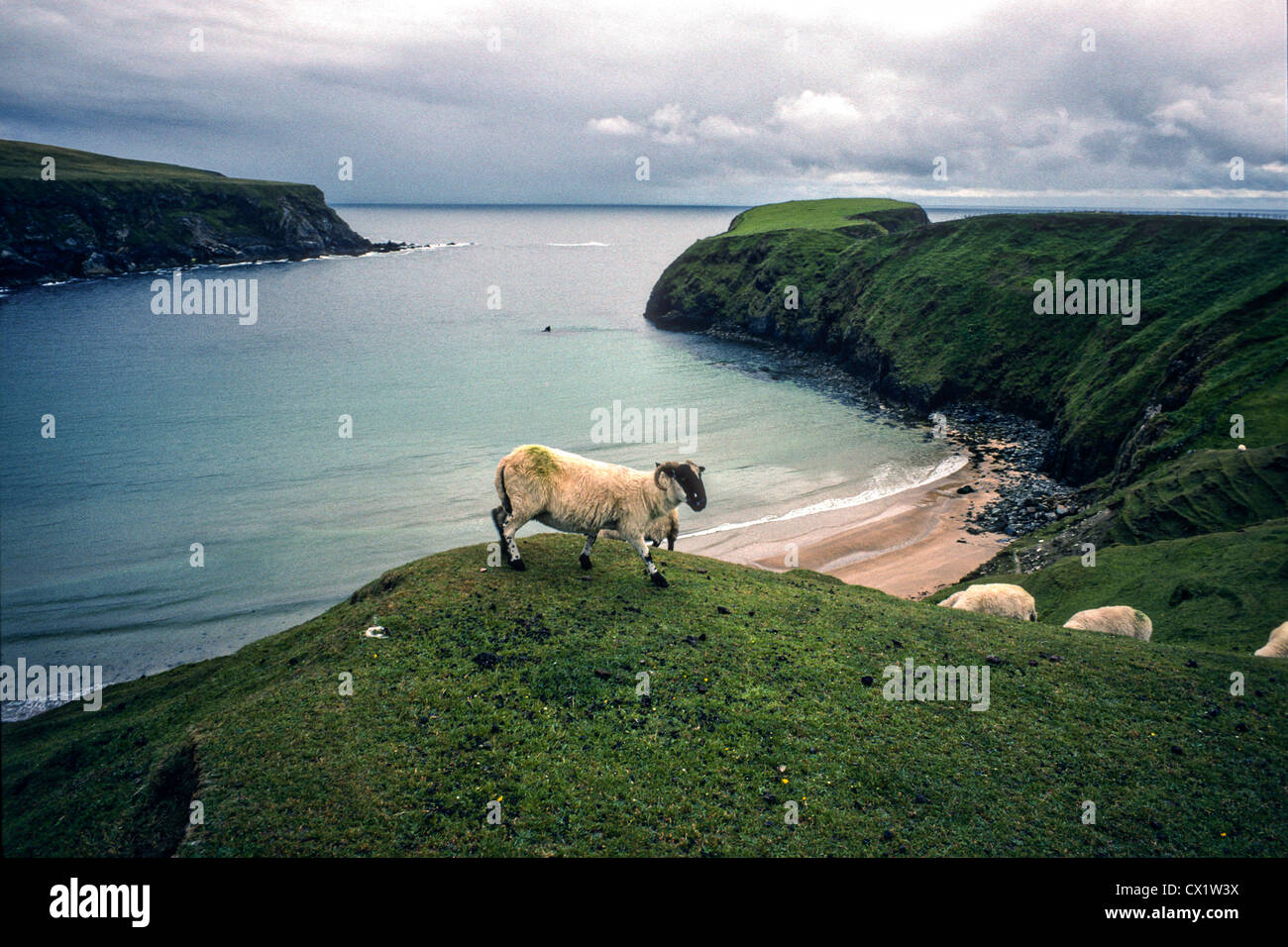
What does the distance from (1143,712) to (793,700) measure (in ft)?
20.7

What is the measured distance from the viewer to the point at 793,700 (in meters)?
11.7

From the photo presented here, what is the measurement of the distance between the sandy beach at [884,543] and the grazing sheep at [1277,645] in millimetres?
13689

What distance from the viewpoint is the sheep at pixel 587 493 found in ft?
49.1

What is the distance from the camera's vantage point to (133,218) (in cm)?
14650

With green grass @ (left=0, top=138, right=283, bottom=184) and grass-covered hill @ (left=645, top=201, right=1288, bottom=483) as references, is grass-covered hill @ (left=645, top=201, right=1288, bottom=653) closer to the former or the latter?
grass-covered hill @ (left=645, top=201, right=1288, bottom=483)

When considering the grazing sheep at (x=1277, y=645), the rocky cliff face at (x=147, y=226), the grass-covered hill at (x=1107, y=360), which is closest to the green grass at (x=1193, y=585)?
the grass-covered hill at (x=1107, y=360)

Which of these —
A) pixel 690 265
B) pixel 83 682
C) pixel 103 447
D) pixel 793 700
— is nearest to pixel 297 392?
pixel 103 447

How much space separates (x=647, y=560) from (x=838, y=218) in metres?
133

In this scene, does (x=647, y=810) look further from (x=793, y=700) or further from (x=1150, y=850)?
(x=1150, y=850)

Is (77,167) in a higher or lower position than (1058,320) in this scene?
higher

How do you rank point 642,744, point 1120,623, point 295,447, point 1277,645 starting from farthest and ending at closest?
point 295,447 < point 1120,623 < point 1277,645 < point 642,744

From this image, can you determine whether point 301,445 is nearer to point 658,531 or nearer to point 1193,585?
point 658,531

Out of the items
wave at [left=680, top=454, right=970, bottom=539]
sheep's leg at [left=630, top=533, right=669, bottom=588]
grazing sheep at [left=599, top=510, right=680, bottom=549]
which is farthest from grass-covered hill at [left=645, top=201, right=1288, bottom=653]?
sheep's leg at [left=630, top=533, right=669, bottom=588]

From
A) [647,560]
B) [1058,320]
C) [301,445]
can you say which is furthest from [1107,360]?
[301,445]
